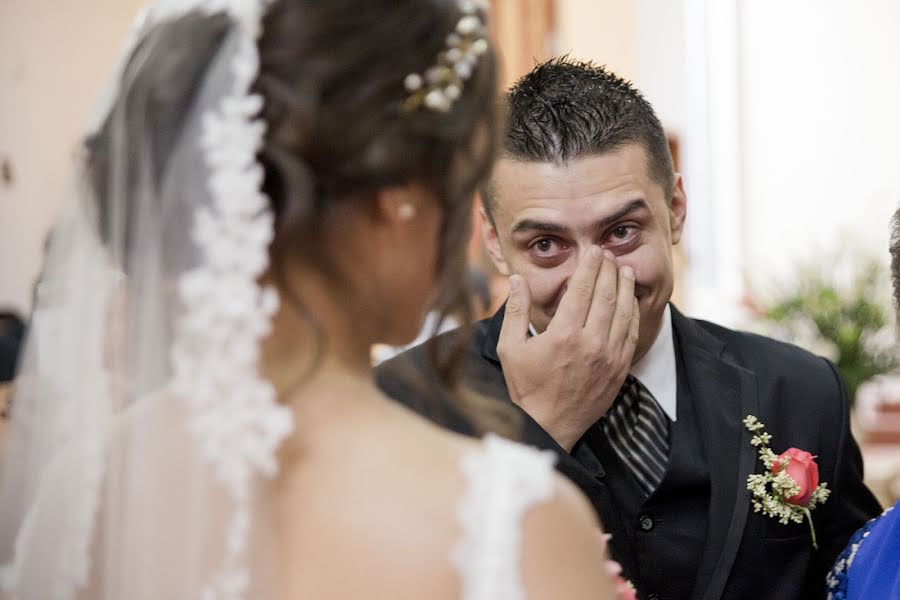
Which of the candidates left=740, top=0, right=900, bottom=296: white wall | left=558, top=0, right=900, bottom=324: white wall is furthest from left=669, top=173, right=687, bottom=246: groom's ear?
left=740, top=0, right=900, bottom=296: white wall

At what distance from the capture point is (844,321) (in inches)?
184

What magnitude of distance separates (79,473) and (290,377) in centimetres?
29

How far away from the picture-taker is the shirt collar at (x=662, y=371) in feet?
7.53

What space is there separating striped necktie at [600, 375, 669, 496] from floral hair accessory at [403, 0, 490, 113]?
44.6 inches

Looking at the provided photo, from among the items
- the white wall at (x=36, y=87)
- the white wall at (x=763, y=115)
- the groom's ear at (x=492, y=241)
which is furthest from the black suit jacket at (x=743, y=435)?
the white wall at (x=763, y=115)

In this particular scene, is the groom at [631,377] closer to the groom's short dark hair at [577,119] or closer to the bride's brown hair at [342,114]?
the groom's short dark hair at [577,119]

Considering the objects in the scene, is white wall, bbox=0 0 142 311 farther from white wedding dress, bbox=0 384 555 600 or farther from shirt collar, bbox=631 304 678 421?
white wedding dress, bbox=0 384 555 600

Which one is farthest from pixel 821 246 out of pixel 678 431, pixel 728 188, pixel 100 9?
pixel 678 431

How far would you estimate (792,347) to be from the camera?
246 cm

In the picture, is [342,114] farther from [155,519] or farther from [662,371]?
[662,371]

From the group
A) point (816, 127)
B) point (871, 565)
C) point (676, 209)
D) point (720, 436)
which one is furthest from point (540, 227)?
point (816, 127)

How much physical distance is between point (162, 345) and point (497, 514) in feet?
1.43

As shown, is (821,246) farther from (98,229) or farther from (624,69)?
(98,229)

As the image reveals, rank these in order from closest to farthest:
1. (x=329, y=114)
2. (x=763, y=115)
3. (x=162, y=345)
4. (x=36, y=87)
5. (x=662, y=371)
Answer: (x=329, y=114)
(x=162, y=345)
(x=662, y=371)
(x=36, y=87)
(x=763, y=115)
